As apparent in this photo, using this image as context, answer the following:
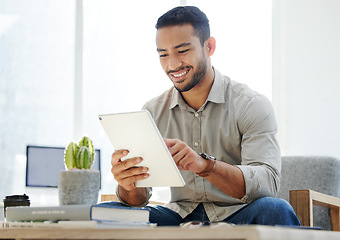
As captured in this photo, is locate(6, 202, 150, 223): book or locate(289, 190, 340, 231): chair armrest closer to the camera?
locate(6, 202, 150, 223): book

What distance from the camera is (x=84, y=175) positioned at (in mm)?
1634

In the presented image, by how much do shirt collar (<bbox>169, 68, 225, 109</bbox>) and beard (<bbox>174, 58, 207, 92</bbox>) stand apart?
5 centimetres

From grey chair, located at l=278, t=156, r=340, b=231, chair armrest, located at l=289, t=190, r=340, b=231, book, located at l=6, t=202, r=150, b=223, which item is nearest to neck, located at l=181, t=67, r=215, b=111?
chair armrest, located at l=289, t=190, r=340, b=231

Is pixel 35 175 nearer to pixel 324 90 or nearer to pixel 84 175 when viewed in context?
pixel 84 175

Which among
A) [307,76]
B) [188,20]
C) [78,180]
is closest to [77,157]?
[78,180]

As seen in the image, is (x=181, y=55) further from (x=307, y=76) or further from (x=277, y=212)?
(x=307, y=76)

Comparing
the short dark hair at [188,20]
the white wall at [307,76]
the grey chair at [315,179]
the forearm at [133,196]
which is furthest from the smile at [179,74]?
the white wall at [307,76]

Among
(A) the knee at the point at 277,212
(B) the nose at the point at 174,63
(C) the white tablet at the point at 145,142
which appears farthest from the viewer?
(B) the nose at the point at 174,63

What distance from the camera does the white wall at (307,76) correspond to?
3.34m

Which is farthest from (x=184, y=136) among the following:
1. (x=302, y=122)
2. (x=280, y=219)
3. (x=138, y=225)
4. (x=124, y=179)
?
(x=302, y=122)

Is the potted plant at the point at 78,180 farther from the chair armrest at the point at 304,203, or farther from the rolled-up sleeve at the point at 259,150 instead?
the chair armrest at the point at 304,203

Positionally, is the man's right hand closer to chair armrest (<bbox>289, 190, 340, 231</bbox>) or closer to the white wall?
chair armrest (<bbox>289, 190, 340, 231</bbox>)

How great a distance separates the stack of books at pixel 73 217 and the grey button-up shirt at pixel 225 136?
69cm

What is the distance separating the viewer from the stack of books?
1.06m
